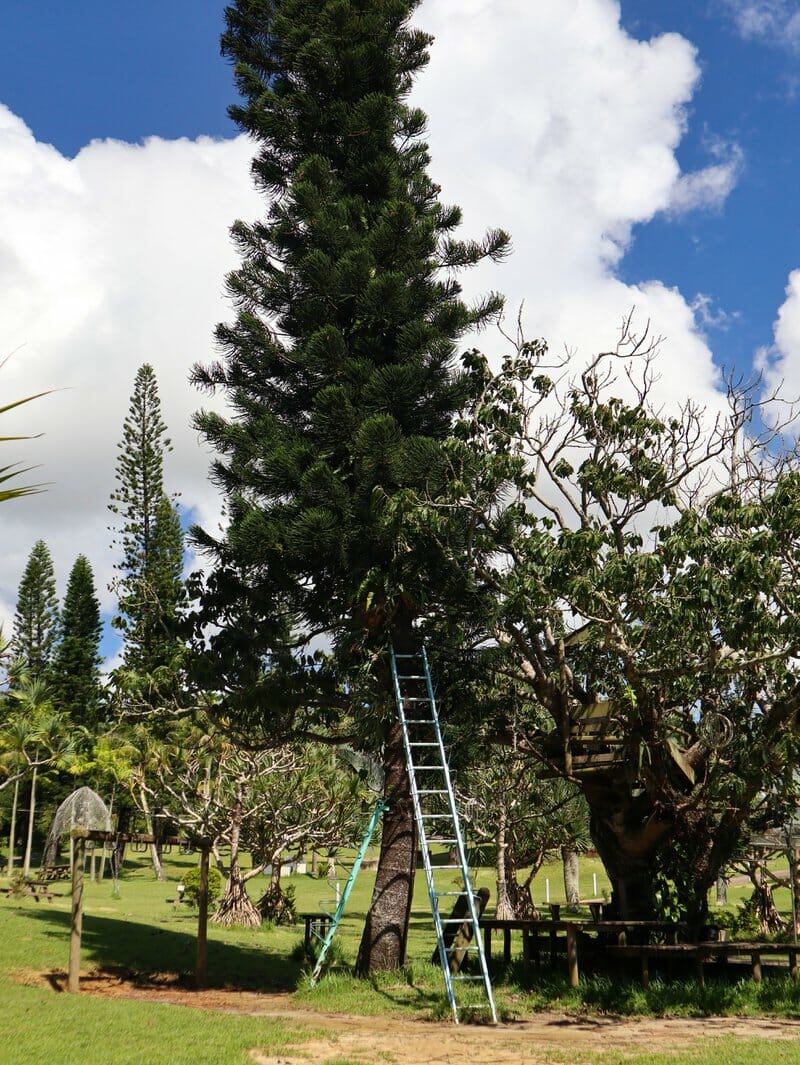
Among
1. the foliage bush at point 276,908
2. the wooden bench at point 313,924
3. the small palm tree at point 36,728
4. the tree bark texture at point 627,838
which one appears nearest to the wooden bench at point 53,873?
the small palm tree at point 36,728

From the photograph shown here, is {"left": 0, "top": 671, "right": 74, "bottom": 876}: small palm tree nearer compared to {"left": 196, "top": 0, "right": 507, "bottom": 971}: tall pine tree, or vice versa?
{"left": 196, "top": 0, "right": 507, "bottom": 971}: tall pine tree

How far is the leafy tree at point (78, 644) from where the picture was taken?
37.5 m

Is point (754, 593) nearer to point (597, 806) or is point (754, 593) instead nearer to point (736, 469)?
point (736, 469)

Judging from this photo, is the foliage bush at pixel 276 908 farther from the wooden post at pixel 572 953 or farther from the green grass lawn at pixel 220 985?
the wooden post at pixel 572 953

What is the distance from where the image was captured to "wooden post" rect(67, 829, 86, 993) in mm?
11766

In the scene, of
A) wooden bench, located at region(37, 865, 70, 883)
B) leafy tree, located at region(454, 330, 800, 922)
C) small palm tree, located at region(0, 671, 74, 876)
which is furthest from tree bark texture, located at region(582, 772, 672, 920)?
wooden bench, located at region(37, 865, 70, 883)

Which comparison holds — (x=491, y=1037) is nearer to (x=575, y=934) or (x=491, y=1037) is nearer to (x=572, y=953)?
(x=572, y=953)

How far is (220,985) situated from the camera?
12891mm

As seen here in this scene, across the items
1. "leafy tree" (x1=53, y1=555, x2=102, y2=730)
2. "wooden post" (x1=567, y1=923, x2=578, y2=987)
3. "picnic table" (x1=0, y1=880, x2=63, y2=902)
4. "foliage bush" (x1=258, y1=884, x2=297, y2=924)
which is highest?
"leafy tree" (x1=53, y1=555, x2=102, y2=730)

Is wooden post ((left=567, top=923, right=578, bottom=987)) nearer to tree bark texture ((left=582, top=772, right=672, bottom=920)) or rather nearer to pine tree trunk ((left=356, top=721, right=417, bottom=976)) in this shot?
tree bark texture ((left=582, top=772, right=672, bottom=920))

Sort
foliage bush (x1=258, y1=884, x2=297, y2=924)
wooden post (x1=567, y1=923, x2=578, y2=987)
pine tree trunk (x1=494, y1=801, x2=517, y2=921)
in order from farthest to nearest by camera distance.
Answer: pine tree trunk (x1=494, y1=801, x2=517, y2=921)
foliage bush (x1=258, y1=884, x2=297, y2=924)
wooden post (x1=567, y1=923, x2=578, y2=987)

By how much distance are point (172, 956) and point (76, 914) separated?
10.5 feet

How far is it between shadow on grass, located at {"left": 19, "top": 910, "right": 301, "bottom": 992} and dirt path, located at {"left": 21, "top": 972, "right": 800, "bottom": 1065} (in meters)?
2.74

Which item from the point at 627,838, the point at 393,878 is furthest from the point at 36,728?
the point at 627,838
